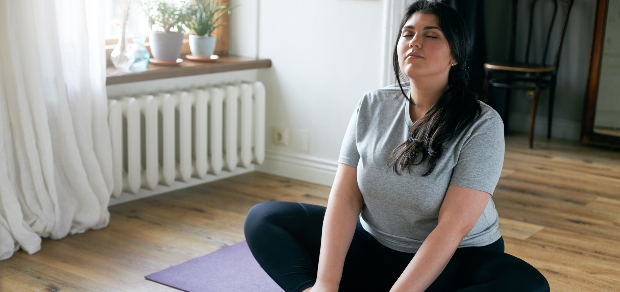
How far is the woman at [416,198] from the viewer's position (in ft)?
5.89

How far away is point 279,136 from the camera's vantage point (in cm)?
392

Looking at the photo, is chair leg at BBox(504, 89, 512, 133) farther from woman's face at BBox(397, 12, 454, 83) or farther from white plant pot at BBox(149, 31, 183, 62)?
woman's face at BBox(397, 12, 454, 83)

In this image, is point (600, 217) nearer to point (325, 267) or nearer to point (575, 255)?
point (575, 255)

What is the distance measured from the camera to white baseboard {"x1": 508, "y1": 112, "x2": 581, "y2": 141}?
5.20 metres

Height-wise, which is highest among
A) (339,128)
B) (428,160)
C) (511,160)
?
(428,160)

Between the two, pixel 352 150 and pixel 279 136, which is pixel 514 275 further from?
pixel 279 136

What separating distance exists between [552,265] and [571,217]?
665mm

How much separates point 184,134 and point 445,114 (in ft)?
5.83

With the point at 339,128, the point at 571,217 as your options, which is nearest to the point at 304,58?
the point at 339,128

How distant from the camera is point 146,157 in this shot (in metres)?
3.30

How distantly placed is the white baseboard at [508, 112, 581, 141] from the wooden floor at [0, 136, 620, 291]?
86 cm

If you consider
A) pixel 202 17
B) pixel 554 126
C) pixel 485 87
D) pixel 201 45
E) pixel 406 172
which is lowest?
pixel 554 126

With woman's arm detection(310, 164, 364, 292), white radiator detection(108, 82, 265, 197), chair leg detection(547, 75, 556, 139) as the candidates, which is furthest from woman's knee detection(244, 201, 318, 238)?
chair leg detection(547, 75, 556, 139)

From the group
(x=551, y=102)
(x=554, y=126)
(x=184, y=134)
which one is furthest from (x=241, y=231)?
(x=554, y=126)
